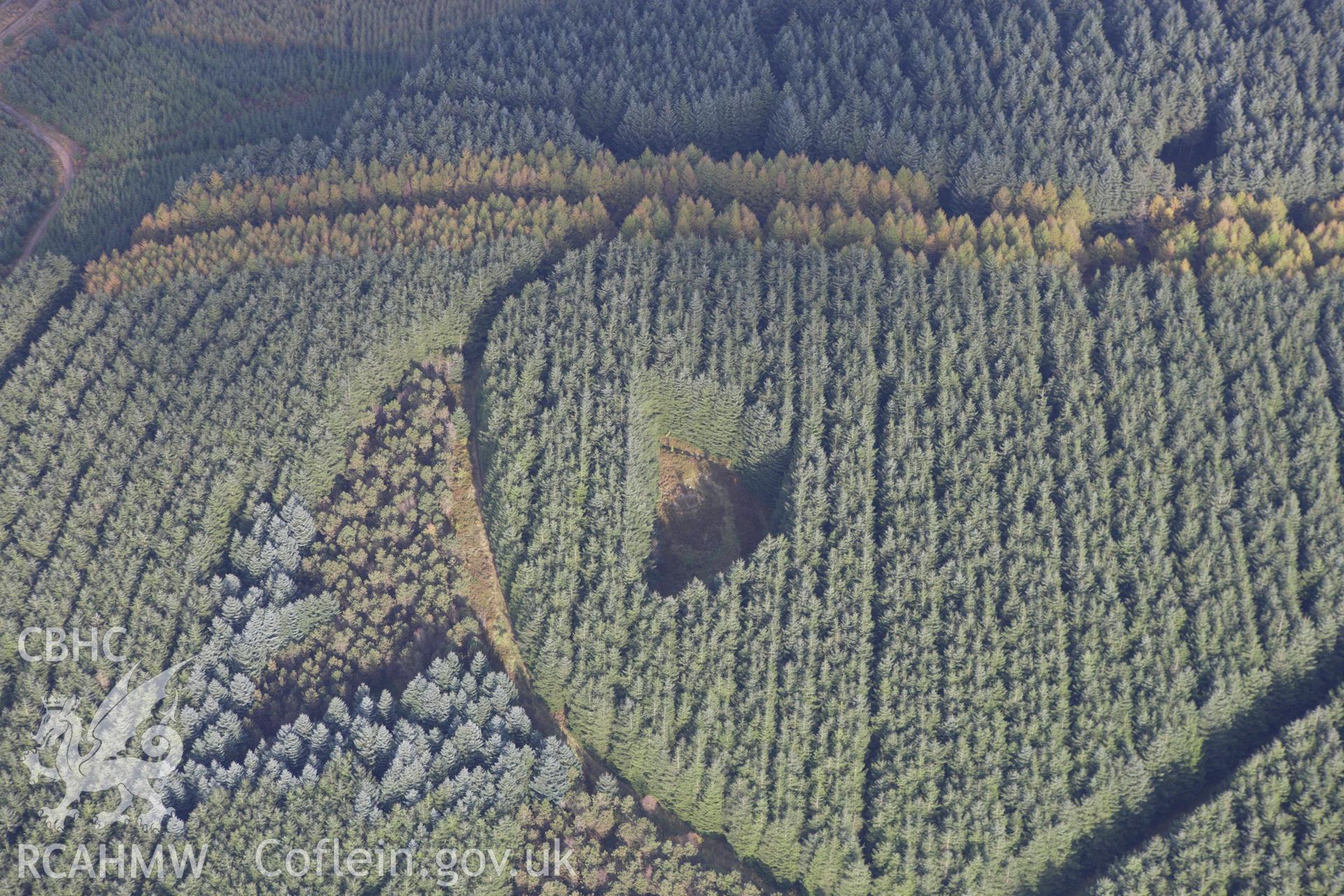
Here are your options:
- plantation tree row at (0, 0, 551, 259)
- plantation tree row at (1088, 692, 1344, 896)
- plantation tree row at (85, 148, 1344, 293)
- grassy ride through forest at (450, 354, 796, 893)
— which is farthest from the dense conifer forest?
plantation tree row at (0, 0, 551, 259)

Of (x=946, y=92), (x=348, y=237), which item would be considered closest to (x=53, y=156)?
(x=348, y=237)

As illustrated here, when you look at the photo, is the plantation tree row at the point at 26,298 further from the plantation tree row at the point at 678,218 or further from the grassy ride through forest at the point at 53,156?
the grassy ride through forest at the point at 53,156

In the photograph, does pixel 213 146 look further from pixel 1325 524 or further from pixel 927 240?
pixel 1325 524

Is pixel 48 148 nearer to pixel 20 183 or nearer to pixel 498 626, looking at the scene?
pixel 20 183

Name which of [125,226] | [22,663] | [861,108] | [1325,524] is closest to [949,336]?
[1325,524]

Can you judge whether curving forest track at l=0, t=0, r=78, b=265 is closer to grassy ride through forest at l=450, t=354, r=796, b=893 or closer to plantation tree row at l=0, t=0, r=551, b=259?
plantation tree row at l=0, t=0, r=551, b=259

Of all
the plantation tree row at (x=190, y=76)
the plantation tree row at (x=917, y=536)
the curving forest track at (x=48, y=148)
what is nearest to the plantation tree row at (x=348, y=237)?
the plantation tree row at (x=917, y=536)
